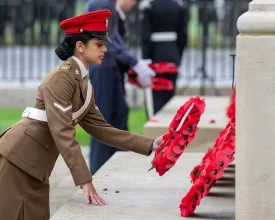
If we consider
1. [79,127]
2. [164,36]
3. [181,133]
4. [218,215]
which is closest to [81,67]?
[181,133]

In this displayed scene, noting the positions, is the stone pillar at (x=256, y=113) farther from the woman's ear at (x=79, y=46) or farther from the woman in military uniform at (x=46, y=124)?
the woman's ear at (x=79, y=46)

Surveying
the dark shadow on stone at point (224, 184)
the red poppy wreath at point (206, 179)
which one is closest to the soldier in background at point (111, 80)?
the dark shadow on stone at point (224, 184)

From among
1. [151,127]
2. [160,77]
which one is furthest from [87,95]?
[160,77]

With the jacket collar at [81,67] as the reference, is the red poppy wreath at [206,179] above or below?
below

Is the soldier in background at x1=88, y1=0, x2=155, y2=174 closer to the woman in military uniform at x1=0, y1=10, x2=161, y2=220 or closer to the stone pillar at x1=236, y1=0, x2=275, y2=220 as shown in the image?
the woman in military uniform at x1=0, y1=10, x2=161, y2=220

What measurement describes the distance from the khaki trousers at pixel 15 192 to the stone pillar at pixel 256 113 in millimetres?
1285

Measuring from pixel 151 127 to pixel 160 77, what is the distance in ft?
8.25

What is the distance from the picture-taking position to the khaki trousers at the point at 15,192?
551 cm

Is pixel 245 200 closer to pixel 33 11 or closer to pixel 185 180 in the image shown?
pixel 185 180

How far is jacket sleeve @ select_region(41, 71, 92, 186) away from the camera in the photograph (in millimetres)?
5258

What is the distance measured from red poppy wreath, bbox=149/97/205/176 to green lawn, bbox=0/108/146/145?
6113 millimetres

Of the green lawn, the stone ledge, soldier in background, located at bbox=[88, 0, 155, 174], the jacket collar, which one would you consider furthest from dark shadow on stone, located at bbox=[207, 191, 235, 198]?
the green lawn

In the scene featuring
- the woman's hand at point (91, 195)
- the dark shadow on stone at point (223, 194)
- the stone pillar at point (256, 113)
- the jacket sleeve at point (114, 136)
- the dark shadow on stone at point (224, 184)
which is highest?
the stone pillar at point (256, 113)

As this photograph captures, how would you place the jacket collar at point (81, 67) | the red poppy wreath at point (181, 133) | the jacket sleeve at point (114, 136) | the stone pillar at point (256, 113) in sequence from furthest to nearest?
the jacket sleeve at point (114, 136) → the jacket collar at point (81, 67) → the red poppy wreath at point (181, 133) → the stone pillar at point (256, 113)
